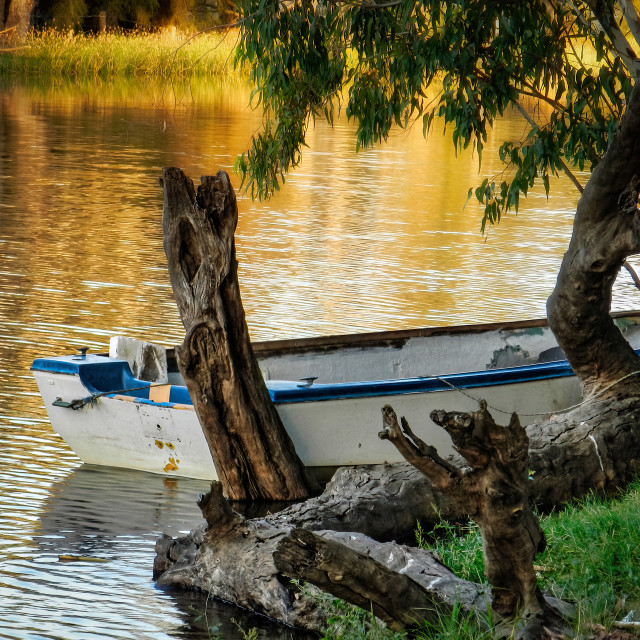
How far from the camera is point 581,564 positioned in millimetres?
5789

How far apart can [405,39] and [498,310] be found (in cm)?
471

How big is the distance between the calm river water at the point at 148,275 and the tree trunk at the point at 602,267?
258 cm

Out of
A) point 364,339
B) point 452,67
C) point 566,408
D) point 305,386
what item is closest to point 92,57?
point 364,339

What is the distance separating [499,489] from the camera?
472cm

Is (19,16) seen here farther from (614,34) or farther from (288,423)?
(288,423)

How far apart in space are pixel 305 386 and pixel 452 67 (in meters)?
2.36

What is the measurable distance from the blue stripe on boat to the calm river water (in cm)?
58

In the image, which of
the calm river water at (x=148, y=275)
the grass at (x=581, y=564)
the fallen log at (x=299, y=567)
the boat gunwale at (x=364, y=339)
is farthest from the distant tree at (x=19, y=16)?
the grass at (x=581, y=564)

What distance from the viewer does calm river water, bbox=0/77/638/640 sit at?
21.6ft

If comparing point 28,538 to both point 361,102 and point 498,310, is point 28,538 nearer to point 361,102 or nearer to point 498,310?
point 361,102

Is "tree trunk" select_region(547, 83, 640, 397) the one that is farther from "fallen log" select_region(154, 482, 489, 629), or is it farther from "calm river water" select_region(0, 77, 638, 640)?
"calm river water" select_region(0, 77, 638, 640)

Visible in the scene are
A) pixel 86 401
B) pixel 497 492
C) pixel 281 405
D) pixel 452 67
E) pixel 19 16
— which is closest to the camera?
pixel 497 492

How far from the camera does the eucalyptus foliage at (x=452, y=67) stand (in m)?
8.44

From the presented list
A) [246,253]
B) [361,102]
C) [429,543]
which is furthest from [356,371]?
[246,253]
